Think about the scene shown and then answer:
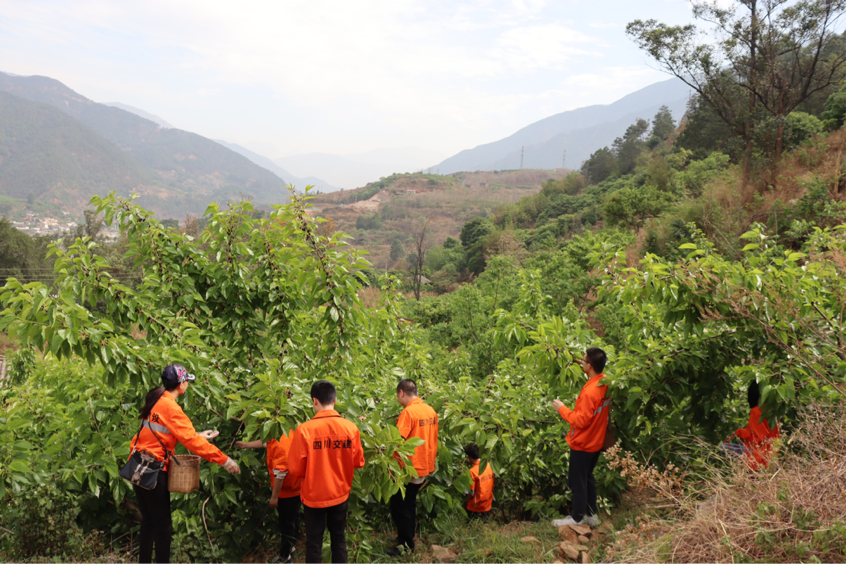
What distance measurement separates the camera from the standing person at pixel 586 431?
13.3 feet

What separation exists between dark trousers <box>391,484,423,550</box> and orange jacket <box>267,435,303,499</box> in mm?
904

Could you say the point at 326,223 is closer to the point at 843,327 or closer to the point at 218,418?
the point at 218,418

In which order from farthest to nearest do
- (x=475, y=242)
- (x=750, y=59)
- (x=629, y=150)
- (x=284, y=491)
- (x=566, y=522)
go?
(x=629, y=150), (x=475, y=242), (x=750, y=59), (x=566, y=522), (x=284, y=491)

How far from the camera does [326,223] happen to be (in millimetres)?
4547

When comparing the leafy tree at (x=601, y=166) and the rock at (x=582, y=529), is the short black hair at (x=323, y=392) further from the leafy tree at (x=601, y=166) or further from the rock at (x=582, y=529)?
the leafy tree at (x=601, y=166)

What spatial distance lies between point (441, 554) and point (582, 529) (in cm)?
Answer: 128

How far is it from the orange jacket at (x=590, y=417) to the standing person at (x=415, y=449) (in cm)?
124

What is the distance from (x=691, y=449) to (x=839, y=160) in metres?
14.8

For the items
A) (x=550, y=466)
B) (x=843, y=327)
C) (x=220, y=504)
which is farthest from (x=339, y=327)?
(x=843, y=327)

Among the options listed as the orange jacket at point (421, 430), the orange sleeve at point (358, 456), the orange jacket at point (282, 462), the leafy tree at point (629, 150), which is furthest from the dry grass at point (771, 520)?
the leafy tree at point (629, 150)

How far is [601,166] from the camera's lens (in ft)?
213

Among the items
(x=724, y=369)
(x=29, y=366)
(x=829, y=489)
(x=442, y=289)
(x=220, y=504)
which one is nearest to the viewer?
(x=829, y=489)

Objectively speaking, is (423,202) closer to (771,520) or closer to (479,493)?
(479,493)

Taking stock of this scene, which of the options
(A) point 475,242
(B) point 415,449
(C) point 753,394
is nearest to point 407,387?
(B) point 415,449
